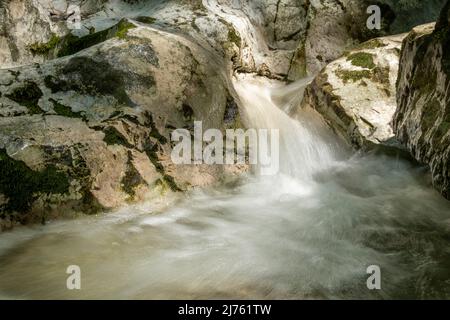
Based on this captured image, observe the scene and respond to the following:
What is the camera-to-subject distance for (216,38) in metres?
8.34

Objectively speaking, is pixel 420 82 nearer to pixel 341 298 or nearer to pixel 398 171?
pixel 398 171

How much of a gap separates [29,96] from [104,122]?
970mm

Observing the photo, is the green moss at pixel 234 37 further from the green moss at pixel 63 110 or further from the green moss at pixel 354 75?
the green moss at pixel 63 110

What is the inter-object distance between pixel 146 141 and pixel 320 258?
2810 millimetres

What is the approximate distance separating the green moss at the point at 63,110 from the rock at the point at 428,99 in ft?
14.8

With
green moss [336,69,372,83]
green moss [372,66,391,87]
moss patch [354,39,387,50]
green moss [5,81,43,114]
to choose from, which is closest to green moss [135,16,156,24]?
green moss [5,81,43,114]

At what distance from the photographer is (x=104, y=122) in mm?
4996

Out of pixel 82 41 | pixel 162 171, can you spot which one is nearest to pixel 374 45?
pixel 162 171

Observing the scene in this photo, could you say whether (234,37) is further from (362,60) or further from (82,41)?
(82,41)

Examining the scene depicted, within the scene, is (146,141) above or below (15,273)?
above

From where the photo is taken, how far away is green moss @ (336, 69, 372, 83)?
7.79 m

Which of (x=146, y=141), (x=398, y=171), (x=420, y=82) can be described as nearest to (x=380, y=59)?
(x=420, y=82)

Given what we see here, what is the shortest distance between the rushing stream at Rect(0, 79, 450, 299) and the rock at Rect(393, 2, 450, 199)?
37cm

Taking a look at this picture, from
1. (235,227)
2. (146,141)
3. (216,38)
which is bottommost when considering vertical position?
(235,227)
